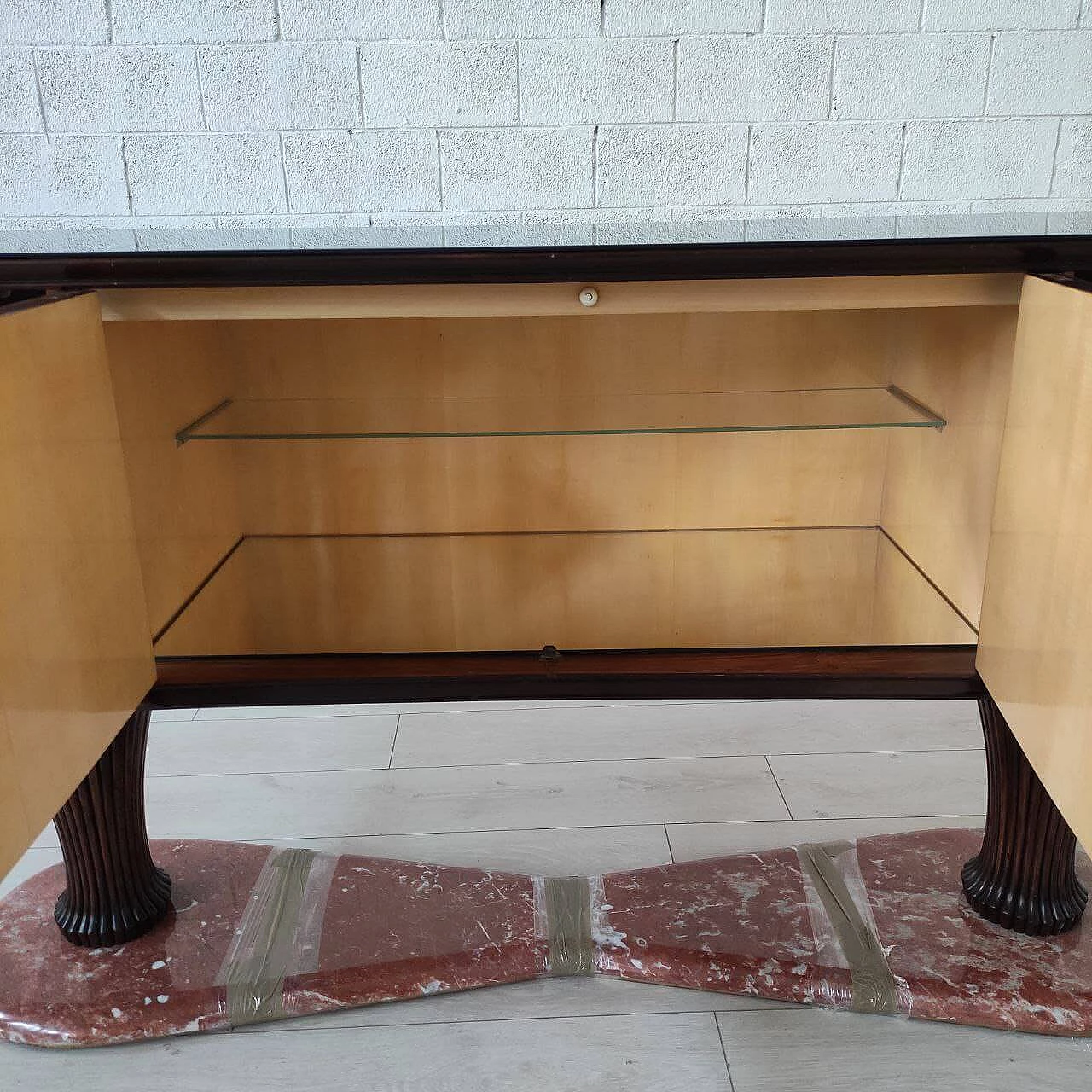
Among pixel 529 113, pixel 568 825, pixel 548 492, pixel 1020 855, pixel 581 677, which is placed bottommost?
pixel 568 825

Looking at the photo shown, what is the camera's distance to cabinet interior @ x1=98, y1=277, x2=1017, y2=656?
1.02m

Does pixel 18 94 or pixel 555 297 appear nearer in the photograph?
pixel 555 297

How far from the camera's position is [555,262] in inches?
32.4

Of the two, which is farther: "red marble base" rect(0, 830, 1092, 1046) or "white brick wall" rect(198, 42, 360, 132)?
"white brick wall" rect(198, 42, 360, 132)

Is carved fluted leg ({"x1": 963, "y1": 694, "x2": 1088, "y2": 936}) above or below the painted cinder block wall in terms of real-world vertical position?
below

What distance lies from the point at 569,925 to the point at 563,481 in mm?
500

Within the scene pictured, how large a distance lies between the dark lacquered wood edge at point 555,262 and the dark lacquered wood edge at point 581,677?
1.19ft

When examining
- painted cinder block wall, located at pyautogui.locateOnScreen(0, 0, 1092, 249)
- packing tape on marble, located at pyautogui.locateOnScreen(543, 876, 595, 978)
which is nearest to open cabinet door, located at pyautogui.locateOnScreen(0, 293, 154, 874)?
packing tape on marble, located at pyautogui.locateOnScreen(543, 876, 595, 978)

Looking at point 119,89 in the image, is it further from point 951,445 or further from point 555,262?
point 951,445

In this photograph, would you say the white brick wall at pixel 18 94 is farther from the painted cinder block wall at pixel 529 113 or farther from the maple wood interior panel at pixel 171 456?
the maple wood interior panel at pixel 171 456

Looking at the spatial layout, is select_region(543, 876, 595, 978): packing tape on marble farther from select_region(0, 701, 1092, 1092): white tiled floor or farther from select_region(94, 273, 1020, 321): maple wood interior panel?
select_region(94, 273, 1020, 321): maple wood interior panel

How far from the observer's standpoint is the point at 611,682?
982mm

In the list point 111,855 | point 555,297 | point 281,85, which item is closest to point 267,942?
point 111,855

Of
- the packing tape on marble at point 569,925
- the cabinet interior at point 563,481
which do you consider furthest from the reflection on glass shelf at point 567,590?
the packing tape on marble at point 569,925
